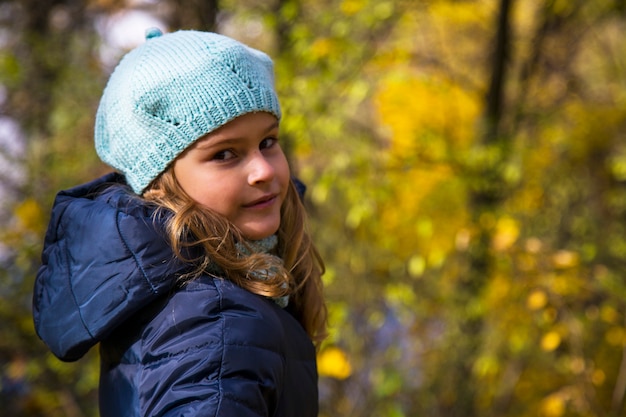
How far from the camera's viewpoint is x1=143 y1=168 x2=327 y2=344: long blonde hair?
1406mm

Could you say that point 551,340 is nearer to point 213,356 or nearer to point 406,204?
point 406,204

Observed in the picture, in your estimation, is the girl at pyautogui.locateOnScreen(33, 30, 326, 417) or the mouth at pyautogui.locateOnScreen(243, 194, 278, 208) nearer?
the girl at pyautogui.locateOnScreen(33, 30, 326, 417)

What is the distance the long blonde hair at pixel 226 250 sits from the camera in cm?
141

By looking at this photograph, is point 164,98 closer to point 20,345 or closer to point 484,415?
point 20,345

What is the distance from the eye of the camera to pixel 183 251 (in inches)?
54.6

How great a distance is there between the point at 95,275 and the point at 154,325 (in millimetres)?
159

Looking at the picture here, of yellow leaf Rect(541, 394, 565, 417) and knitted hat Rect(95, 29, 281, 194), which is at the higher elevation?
knitted hat Rect(95, 29, 281, 194)

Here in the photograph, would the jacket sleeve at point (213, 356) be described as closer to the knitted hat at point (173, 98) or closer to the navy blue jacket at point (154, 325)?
the navy blue jacket at point (154, 325)

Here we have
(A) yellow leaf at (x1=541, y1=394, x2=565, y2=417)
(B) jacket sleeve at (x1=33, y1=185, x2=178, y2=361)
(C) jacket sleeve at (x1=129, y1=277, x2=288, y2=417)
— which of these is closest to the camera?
(C) jacket sleeve at (x1=129, y1=277, x2=288, y2=417)

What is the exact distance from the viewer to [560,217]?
438 cm

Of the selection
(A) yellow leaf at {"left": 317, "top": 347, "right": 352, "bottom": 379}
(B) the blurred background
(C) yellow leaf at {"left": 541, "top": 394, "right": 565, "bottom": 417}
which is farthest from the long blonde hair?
(C) yellow leaf at {"left": 541, "top": 394, "right": 565, "bottom": 417}

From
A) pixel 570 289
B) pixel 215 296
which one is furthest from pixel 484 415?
pixel 215 296

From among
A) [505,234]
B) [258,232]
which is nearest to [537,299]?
[505,234]

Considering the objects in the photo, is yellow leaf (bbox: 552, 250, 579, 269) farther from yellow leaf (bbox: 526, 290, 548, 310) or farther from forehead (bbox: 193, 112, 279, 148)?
forehead (bbox: 193, 112, 279, 148)
